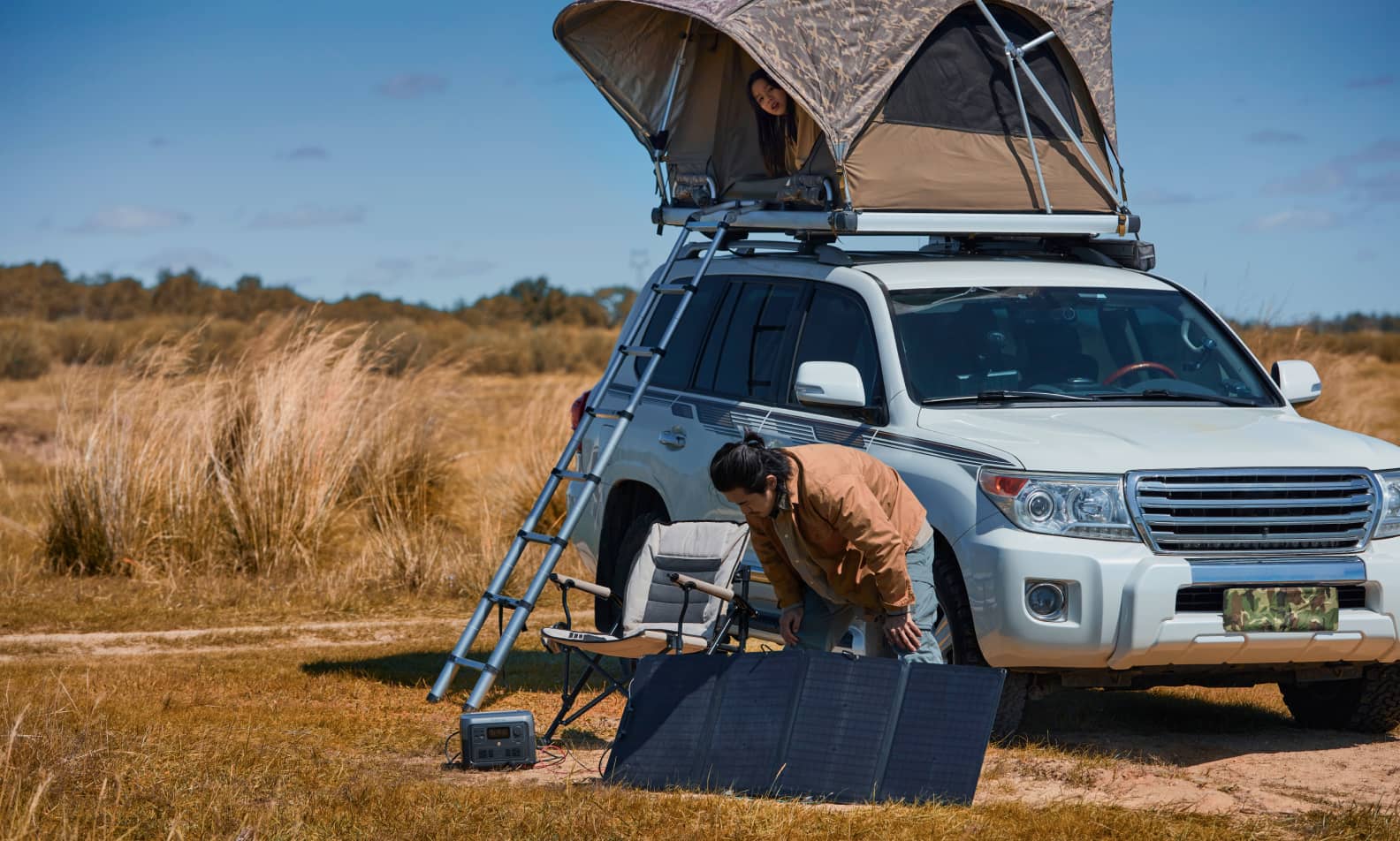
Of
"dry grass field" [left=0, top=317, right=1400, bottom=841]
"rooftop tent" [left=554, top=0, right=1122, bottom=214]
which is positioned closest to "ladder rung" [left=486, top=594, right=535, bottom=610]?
"dry grass field" [left=0, top=317, right=1400, bottom=841]

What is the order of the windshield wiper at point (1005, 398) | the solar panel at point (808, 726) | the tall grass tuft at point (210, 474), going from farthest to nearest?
the tall grass tuft at point (210, 474) < the windshield wiper at point (1005, 398) < the solar panel at point (808, 726)

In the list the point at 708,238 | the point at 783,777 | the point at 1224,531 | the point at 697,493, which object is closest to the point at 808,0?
the point at 708,238

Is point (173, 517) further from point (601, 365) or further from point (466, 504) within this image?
point (601, 365)

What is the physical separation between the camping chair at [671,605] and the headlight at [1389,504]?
254 centimetres

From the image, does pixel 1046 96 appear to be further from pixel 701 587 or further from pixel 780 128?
pixel 701 587

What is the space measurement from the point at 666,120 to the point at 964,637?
4.49 metres

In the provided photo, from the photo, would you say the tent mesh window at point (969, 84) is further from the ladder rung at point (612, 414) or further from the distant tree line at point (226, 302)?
the distant tree line at point (226, 302)

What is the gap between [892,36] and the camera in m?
8.06

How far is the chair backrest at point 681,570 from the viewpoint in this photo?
23.4 ft

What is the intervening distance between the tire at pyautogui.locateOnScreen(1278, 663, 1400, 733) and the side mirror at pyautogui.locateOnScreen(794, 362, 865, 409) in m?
2.13

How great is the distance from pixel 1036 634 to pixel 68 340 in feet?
119

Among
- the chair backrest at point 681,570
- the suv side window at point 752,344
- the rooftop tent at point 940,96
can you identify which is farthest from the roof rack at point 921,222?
the chair backrest at point 681,570

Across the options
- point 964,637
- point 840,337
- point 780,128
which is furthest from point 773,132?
point 964,637

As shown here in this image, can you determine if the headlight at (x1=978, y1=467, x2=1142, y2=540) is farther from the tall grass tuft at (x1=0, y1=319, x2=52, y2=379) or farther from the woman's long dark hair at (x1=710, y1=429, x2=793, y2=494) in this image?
the tall grass tuft at (x1=0, y1=319, x2=52, y2=379)
